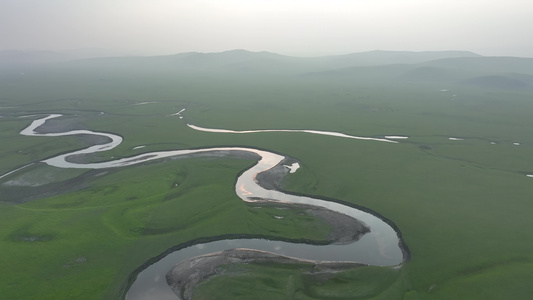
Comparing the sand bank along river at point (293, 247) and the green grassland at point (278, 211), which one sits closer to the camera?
the green grassland at point (278, 211)

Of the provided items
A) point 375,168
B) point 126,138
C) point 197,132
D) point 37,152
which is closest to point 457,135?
point 375,168

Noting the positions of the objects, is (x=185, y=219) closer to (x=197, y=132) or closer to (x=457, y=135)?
(x=197, y=132)

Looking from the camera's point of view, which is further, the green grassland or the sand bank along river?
the sand bank along river

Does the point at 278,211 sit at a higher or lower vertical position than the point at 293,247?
higher

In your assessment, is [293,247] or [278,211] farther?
[278,211]

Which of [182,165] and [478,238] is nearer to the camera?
[478,238]

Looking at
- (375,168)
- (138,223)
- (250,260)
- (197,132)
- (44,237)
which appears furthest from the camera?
(197,132)

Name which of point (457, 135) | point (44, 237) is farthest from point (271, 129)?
point (44, 237)

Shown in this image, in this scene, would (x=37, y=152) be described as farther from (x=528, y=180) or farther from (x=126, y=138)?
(x=528, y=180)

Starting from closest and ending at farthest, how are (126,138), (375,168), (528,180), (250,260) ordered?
(250,260), (528,180), (375,168), (126,138)
